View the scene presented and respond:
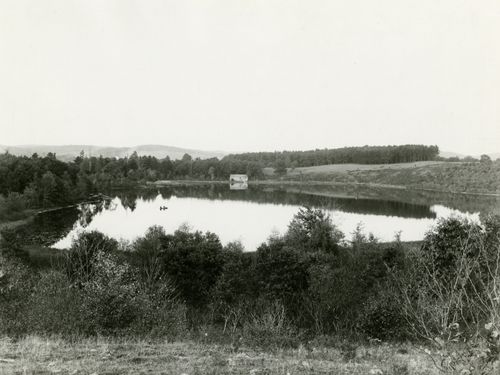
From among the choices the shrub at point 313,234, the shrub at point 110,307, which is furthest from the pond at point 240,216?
the shrub at point 110,307

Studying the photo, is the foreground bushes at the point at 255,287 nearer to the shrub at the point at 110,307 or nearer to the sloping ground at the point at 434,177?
the shrub at the point at 110,307

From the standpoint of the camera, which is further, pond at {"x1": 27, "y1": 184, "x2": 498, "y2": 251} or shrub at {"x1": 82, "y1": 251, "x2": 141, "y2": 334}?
pond at {"x1": 27, "y1": 184, "x2": 498, "y2": 251}

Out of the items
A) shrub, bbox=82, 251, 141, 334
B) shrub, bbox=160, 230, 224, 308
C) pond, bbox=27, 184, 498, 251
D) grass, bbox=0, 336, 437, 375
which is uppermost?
grass, bbox=0, 336, 437, 375

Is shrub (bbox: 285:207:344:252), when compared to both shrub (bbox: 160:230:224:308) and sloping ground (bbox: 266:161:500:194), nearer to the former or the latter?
shrub (bbox: 160:230:224:308)

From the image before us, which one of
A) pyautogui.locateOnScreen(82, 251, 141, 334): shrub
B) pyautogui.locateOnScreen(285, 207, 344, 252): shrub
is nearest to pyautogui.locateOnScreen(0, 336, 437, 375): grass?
pyautogui.locateOnScreen(82, 251, 141, 334): shrub

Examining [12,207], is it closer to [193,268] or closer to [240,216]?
[240,216]

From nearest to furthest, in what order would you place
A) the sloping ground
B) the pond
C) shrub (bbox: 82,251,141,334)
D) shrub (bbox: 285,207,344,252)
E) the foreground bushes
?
shrub (bbox: 82,251,141,334)
the foreground bushes
shrub (bbox: 285,207,344,252)
the pond
the sloping ground

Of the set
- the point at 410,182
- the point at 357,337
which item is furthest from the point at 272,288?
the point at 410,182
